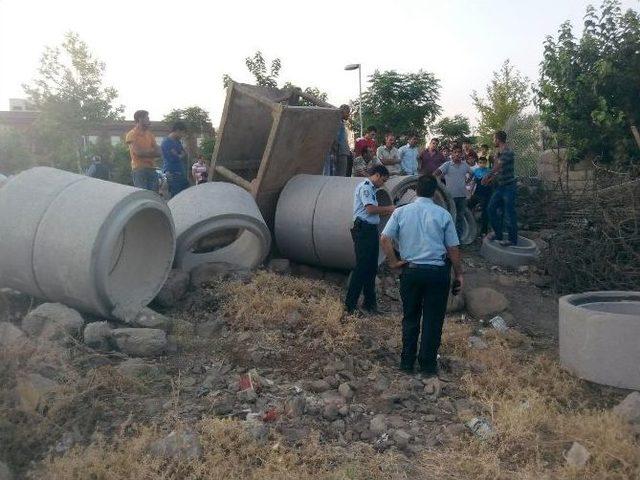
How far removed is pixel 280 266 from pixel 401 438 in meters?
4.22

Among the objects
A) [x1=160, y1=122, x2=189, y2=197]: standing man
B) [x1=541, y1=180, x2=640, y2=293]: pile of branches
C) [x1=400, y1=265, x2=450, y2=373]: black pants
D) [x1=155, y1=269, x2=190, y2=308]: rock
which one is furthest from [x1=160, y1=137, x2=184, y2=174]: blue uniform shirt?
[x1=541, y1=180, x2=640, y2=293]: pile of branches

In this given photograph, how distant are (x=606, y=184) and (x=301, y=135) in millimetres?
4397

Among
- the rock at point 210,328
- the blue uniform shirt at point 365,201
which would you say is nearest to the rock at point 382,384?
the rock at point 210,328

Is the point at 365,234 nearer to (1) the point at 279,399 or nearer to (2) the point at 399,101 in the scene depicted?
(1) the point at 279,399

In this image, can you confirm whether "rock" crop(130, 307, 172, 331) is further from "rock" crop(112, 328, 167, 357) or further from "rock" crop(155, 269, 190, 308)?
"rock" crop(155, 269, 190, 308)

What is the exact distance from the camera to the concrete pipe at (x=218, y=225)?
734cm

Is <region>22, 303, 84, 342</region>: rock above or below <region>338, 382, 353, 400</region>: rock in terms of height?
above

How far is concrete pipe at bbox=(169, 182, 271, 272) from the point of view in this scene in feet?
24.1

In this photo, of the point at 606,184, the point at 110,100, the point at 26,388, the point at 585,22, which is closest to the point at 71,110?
the point at 110,100

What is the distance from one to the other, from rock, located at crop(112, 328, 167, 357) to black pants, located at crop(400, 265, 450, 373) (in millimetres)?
1999

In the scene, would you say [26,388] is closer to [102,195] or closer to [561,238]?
[102,195]

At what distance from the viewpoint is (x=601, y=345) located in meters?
5.02

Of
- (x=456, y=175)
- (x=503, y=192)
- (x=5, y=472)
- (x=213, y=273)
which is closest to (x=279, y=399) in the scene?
(x=5, y=472)

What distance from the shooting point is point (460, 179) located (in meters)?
10.3
